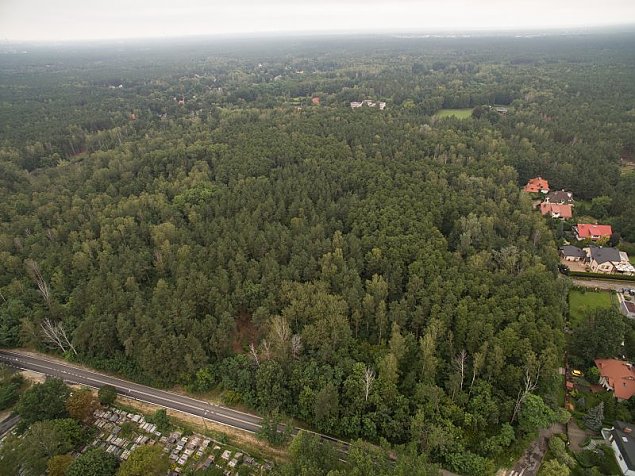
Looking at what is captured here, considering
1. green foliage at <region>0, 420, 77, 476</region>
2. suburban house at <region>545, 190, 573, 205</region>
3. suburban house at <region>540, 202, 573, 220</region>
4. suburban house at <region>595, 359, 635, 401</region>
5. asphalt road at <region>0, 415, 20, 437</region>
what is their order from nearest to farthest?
green foliage at <region>0, 420, 77, 476</region> < suburban house at <region>595, 359, 635, 401</region> < asphalt road at <region>0, 415, 20, 437</region> < suburban house at <region>540, 202, 573, 220</region> < suburban house at <region>545, 190, 573, 205</region>

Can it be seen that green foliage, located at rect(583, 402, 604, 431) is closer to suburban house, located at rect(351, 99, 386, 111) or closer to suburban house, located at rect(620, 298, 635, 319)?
suburban house, located at rect(620, 298, 635, 319)

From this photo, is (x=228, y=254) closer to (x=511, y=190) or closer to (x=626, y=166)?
(x=511, y=190)

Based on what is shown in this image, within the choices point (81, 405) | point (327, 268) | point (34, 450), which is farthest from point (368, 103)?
point (34, 450)

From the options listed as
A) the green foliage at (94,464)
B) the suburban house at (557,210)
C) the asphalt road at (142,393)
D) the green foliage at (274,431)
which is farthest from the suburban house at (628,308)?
the green foliage at (94,464)

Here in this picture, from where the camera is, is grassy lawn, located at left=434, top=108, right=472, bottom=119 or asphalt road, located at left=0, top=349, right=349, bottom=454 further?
grassy lawn, located at left=434, top=108, right=472, bottom=119

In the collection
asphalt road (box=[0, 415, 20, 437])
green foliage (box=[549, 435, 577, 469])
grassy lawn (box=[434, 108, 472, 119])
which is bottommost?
asphalt road (box=[0, 415, 20, 437])

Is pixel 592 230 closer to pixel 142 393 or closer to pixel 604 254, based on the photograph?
pixel 604 254

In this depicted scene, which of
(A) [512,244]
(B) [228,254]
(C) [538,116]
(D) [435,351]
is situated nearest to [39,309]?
(B) [228,254]

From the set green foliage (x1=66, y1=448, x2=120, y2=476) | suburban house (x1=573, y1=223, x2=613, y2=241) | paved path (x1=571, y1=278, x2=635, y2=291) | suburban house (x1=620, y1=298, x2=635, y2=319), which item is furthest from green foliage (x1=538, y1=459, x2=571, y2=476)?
suburban house (x1=573, y1=223, x2=613, y2=241)
